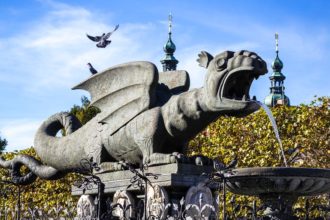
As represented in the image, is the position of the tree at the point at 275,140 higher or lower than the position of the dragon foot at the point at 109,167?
higher

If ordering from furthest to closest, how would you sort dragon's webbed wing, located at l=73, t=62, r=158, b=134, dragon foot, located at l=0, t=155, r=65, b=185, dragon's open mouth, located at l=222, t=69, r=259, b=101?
dragon foot, located at l=0, t=155, r=65, b=185, dragon's webbed wing, located at l=73, t=62, r=158, b=134, dragon's open mouth, located at l=222, t=69, r=259, b=101

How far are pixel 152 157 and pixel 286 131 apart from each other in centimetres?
1192

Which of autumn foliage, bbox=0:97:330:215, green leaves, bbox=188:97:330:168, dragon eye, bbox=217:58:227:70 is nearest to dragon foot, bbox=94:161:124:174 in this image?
dragon eye, bbox=217:58:227:70

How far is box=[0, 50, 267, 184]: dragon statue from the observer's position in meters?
9.50

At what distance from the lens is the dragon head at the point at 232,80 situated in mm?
→ 9358

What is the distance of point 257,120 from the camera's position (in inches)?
845

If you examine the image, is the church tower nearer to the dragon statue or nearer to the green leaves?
the green leaves

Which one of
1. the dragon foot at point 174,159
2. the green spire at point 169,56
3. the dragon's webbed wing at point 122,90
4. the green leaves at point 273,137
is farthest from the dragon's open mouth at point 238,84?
the green spire at point 169,56

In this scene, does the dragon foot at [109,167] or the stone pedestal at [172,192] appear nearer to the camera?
the stone pedestal at [172,192]

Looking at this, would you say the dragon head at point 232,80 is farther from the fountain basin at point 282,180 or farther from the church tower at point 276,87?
the church tower at point 276,87

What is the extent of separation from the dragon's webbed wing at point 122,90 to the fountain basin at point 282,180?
5.54 ft

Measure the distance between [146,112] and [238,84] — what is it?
1.40 m

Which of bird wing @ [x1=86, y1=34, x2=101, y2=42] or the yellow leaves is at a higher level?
bird wing @ [x1=86, y1=34, x2=101, y2=42]

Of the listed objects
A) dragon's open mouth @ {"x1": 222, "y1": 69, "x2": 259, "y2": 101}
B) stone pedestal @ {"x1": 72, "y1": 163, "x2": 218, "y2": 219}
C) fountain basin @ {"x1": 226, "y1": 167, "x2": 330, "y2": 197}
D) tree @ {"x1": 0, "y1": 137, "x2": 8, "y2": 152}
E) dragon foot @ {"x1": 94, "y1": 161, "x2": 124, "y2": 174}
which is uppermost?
tree @ {"x1": 0, "y1": 137, "x2": 8, "y2": 152}
